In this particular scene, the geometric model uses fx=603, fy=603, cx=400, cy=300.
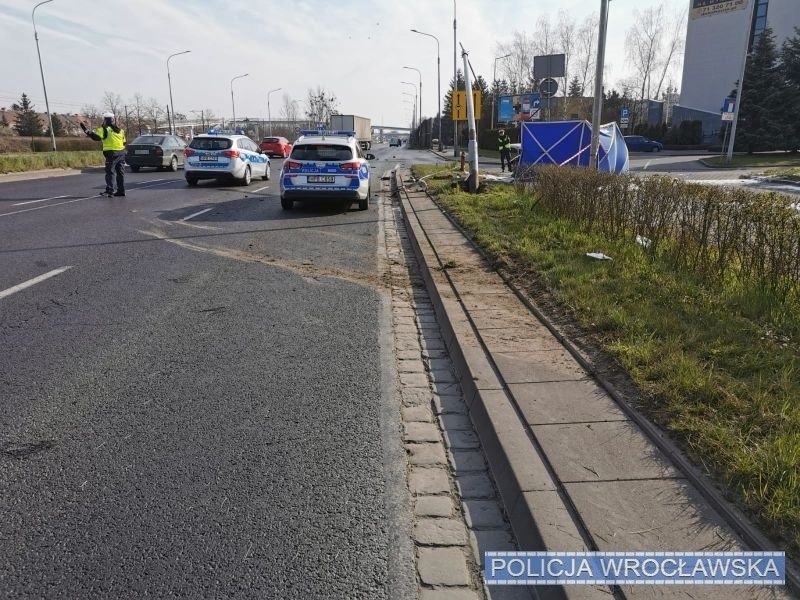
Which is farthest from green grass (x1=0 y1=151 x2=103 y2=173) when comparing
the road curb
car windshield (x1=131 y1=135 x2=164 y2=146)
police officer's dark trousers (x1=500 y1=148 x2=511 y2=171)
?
the road curb

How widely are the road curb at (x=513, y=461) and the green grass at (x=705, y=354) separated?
77 centimetres

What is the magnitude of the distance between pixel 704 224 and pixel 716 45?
58456 mm

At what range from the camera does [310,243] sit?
9969 mm

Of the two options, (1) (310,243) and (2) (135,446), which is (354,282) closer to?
(1) (310,243)

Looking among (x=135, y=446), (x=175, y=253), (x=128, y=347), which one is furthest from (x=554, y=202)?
(x=135, y=446)

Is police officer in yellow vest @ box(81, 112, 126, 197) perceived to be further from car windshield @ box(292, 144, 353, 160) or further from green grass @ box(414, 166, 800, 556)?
green grass @ box(414, 166, 800, 556)

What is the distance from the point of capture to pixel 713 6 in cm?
5438

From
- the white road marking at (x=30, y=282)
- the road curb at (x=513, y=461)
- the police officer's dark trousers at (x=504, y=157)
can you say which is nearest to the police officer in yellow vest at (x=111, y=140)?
the white road marking at (x=30, y=282)

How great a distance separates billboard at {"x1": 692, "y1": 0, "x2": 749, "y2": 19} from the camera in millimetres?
51944

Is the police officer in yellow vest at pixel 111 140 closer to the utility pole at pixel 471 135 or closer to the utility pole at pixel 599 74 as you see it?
the utility pole at pixel 471 135

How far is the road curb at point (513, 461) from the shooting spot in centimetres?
254

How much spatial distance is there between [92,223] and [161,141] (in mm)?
17119

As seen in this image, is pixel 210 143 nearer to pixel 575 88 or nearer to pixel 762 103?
pixel 762 103

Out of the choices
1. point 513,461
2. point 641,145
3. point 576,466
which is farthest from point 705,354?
point 641,145
